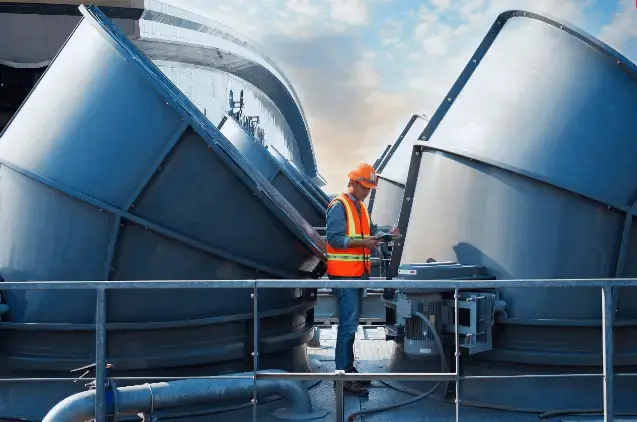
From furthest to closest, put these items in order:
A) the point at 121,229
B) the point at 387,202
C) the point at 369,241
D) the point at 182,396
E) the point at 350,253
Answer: the point at 387,202 < the point at 350,253 < the point at 369,241 < the point at 121,229 < the point at 182,396

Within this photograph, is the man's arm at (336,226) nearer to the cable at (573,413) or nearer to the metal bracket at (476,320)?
the metal bracket at (476,320)

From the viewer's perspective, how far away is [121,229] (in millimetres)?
4461

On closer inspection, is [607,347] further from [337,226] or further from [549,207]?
[337,226]

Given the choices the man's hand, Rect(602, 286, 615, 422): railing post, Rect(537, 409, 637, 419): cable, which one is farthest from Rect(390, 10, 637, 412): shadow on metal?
Rect(602, 286, 615, 422): railing post

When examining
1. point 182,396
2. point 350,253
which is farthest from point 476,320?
point 182,396

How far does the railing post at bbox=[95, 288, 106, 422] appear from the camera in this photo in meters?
3.59

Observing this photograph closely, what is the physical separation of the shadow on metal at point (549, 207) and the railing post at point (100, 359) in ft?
9.04

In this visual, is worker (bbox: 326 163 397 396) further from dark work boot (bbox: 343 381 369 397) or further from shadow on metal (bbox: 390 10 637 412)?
shadow on metal (bbox: 390 10 637 412)

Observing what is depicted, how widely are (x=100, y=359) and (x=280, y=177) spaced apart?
7541 millimetres

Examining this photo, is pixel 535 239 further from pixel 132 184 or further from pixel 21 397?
pixel 21 397

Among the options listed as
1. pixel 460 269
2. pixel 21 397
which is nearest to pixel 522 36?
pixel 460 269

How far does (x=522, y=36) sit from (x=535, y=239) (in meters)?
1.83

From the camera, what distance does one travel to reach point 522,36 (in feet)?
17.6

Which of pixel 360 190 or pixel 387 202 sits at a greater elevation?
pixel 387 202
